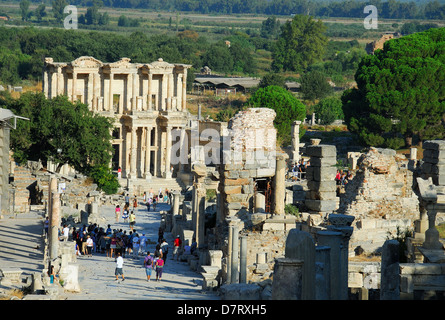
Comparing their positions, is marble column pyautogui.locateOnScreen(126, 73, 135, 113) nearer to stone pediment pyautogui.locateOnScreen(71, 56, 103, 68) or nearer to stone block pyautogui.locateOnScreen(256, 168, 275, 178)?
stone pediment pyautogui.locateOnScreen(71, 56, 103, 68)

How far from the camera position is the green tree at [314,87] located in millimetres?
102125

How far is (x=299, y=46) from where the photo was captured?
141125 mm

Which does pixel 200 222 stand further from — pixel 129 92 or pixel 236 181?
pixel 129 92

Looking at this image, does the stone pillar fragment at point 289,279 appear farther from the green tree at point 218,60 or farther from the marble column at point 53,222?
the green tree at point 218,60

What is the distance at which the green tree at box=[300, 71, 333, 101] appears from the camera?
102125 mm

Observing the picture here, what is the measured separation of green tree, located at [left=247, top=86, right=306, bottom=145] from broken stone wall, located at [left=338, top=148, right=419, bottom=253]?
48379mm

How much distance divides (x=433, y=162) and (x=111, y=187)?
3123 cm

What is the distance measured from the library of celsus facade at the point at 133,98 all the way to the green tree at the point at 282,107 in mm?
7815

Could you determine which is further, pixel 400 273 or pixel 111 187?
pixel 111 187

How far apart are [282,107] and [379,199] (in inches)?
2041

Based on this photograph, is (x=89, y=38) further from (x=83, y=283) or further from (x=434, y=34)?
(x=83, y=283)

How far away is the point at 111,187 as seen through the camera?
59.6 m
